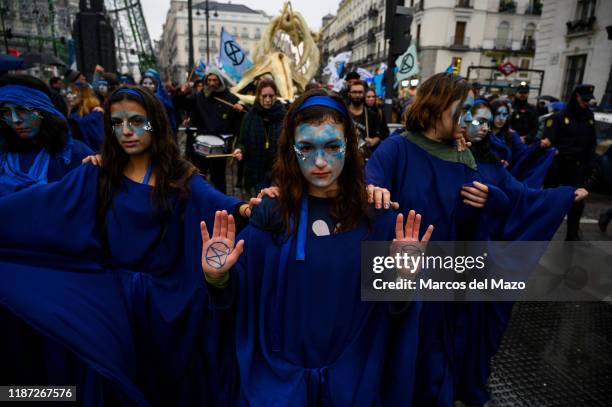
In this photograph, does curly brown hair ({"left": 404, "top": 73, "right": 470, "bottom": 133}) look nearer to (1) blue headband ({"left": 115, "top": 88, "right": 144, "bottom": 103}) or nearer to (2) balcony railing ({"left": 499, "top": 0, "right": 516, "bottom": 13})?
(1) blue headband ({"left": 115, "top": 88, "right": 144, "bottom": 103})

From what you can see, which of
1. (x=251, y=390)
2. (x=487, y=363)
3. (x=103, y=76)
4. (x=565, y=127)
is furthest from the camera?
(x=103, y=76)

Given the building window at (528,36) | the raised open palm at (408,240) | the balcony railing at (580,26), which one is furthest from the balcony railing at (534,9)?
the raised open palm at (408,240)

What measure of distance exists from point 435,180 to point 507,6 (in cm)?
5057

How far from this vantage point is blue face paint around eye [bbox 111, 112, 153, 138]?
2.28 m

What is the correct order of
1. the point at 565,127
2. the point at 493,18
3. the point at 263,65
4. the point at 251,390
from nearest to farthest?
the point at 251,390, the point at 565,127, the point at 263,65, the point at 493,18

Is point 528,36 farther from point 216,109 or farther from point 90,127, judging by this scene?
point 90,127

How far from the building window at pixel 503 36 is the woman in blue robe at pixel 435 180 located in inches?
1938

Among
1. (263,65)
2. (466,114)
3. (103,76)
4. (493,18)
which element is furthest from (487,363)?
(493,18)

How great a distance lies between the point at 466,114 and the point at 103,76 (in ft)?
19.2

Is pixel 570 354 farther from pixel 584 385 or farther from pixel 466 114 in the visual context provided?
pixel 466 114

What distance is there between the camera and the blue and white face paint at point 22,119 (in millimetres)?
2732

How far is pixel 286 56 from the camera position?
12047 millimetres

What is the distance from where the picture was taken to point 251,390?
1.77 meters

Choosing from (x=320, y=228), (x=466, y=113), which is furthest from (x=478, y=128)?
(x=320, y=228)
